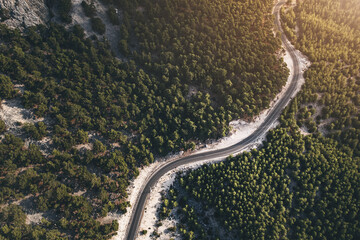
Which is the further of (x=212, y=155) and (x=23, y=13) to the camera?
(x=23, y=13)

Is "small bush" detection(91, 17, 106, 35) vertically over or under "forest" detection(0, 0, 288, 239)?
over

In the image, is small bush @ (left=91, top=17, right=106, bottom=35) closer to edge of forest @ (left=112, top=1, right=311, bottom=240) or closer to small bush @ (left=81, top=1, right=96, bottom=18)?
small bush @ (left=81, top=1, right=96, bottom=18)

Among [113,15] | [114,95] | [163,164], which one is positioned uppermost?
[113,15]

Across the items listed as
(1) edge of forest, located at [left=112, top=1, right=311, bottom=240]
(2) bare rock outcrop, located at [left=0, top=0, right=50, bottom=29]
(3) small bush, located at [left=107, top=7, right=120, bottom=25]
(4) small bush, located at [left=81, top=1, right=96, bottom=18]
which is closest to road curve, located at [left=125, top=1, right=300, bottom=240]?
(1) edge of forest, located at [left=112, top=1, right=311, bottom=240]

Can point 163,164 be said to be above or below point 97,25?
below

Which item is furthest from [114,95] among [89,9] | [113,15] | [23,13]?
[23,13]

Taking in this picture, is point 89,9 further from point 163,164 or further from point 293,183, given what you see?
point 293,183

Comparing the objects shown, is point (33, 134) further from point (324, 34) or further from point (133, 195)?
point (324, 34)
